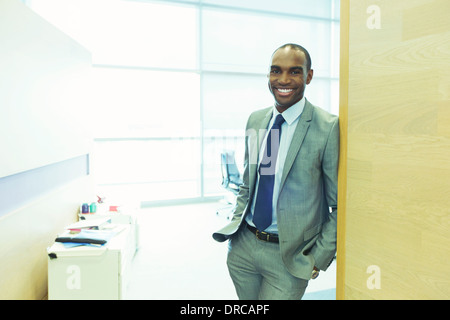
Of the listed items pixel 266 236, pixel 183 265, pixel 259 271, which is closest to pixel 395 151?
pixel 266 236

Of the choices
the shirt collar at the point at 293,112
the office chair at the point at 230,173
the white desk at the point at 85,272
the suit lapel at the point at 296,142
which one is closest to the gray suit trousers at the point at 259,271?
the suit lapel at the point at 296,142

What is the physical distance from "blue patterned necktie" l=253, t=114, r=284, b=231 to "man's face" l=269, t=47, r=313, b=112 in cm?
11

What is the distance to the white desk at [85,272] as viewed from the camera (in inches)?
79.2

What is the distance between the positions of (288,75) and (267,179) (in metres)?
0.43

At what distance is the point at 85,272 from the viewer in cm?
205

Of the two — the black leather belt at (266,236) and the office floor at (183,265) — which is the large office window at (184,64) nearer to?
the office floor at (183,265)

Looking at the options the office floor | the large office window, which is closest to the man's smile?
the office floor

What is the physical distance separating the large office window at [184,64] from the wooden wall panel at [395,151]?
461 centimetres

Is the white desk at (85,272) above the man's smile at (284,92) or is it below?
below

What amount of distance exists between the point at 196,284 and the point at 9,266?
1.39 metres

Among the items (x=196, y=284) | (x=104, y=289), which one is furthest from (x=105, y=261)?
(x=196, y=284)

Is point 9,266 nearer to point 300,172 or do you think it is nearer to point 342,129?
point 300,172

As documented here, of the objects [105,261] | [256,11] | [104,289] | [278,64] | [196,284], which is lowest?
[196,284]
